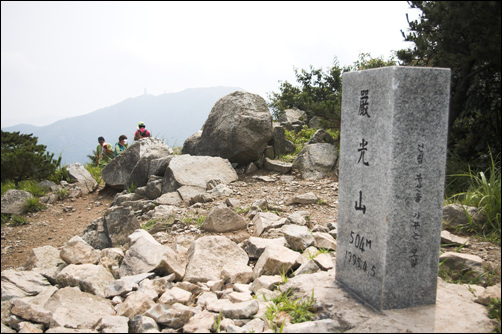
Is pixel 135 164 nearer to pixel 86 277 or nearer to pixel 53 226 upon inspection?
pixel 53 226

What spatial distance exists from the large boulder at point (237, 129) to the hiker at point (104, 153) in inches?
187

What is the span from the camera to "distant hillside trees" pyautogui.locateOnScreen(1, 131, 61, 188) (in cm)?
516

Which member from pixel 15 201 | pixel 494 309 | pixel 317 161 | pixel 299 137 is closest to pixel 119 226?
pixel 15 201

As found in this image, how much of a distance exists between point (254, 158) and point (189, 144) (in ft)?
6.72

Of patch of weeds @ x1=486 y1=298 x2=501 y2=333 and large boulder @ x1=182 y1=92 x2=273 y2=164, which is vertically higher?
large boulder @ x1=182 y1=92 x2=273 y2=164

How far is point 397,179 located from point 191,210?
431 centimetres

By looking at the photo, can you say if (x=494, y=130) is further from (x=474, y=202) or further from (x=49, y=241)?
(x=49, y=241)

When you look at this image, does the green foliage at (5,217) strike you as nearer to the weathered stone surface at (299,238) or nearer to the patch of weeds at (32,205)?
the patch of weeds at (32,205)

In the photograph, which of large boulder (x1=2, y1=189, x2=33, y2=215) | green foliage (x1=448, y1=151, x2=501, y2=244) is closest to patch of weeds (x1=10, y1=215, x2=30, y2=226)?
large boulder (x1=2, y1=189, x2=33, y2=215)

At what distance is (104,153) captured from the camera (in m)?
13.1

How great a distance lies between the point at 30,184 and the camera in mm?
8594

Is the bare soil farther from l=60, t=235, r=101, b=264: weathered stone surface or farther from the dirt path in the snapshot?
l=60, t=235, r=101, b=264: weathered stone surface

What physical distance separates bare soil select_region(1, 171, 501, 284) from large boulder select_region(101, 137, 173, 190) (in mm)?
627

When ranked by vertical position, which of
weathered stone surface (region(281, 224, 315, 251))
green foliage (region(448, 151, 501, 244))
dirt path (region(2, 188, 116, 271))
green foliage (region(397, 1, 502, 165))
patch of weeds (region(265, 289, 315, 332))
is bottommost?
dirt path (region(2, 188, 116, 271))
